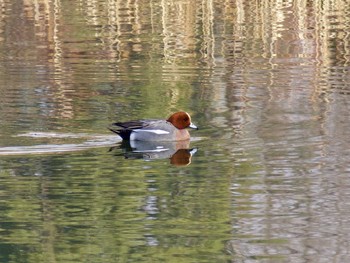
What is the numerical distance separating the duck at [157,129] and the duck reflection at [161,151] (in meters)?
0.05

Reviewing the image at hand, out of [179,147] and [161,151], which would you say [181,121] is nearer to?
[179,147]

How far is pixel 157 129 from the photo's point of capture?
12727mm

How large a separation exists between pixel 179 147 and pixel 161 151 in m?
0.19

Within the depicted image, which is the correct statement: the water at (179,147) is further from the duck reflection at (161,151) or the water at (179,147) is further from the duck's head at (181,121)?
the duck's head at (181,121)

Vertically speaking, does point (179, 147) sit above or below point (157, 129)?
below

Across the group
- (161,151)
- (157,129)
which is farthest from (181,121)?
(161,151)

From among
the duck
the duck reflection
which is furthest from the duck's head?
the duck reflection

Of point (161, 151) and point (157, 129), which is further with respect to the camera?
point (157, 129)

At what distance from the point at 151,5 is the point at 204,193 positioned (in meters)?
17.4

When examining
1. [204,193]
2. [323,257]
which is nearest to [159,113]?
[204,193]

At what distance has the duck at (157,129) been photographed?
12.6 meters

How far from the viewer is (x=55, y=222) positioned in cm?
912

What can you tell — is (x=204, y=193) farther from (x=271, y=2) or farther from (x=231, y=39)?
(x=271, y=2)

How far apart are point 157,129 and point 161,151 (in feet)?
1.34
